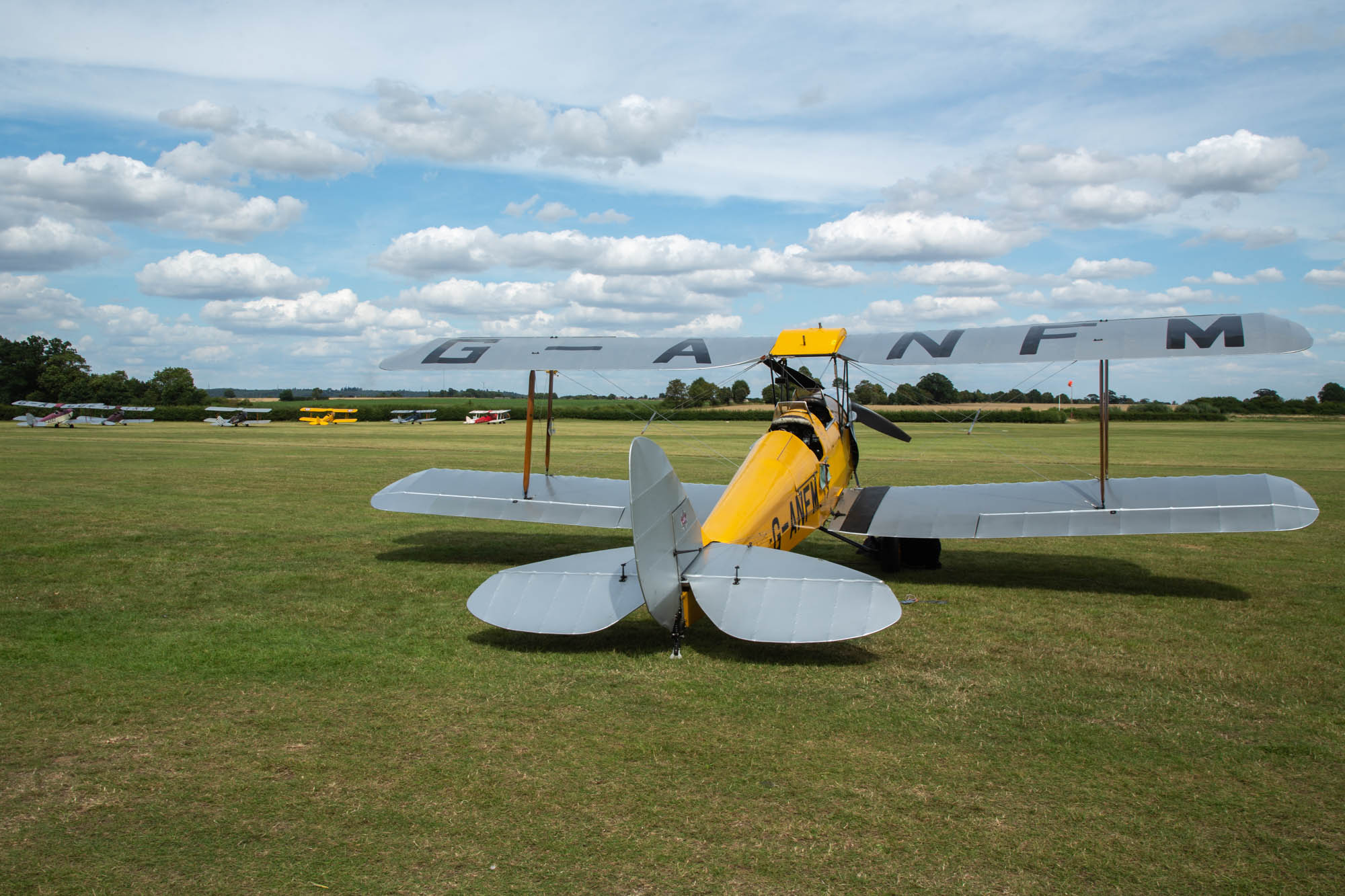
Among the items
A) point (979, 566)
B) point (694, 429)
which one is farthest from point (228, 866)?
point (694, 429)

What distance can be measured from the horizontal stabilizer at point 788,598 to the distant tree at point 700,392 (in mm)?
3910

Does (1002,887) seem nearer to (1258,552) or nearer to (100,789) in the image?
(100,789)

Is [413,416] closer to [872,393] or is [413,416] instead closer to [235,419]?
[235,419]

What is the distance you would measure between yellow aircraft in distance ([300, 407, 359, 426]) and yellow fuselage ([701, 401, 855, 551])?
5623 centimetres

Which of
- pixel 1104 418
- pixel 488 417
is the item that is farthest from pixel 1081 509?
pixel 488 417

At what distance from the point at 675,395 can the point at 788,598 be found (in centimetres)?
537

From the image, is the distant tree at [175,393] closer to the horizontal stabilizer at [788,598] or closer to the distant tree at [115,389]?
the distant tree at [115,389]

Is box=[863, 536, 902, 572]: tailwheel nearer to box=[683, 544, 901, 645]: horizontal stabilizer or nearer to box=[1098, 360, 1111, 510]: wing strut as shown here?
box=[1098, 360, 1111, 510]: wing strut

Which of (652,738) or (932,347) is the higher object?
(932,347)

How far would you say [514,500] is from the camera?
920cm

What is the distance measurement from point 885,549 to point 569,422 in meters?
50.7

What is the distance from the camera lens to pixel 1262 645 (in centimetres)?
635

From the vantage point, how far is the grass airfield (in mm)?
3287

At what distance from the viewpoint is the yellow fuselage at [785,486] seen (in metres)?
6.51
